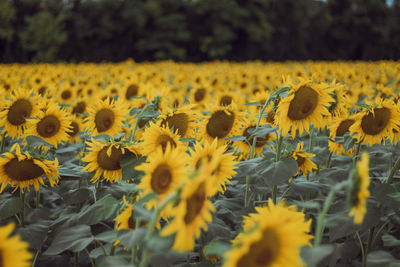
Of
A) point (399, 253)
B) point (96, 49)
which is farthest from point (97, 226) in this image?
point (96, 49)

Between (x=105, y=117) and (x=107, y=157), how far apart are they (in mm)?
941

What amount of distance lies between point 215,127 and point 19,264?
1744 millimetres

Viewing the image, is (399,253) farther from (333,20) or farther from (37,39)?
(333,20)

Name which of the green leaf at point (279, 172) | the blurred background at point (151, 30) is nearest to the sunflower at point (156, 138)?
the green leaf at point (279, 172)

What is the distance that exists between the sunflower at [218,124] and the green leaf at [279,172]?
2.21 ft

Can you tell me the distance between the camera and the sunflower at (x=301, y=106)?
1.99 m

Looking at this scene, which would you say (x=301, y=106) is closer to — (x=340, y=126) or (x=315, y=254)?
(x=340, y=126)

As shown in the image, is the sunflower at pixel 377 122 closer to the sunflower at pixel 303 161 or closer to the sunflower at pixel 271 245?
the sunflower at pixel 303 161

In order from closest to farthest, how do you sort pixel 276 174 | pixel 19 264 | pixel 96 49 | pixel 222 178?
pixel 19 264 < pixel 222 178 < pixel 276 174 < pixel 96 49

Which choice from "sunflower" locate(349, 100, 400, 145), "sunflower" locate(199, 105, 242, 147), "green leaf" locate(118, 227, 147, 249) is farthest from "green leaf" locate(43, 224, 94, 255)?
"sunflower" locate(349, 100, 400, 145)

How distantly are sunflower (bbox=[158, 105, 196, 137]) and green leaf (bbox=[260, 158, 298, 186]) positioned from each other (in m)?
0.64

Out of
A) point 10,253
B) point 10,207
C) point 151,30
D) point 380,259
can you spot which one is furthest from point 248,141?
point 151,30

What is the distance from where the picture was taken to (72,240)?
1729 millimetres

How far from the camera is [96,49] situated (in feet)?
108
